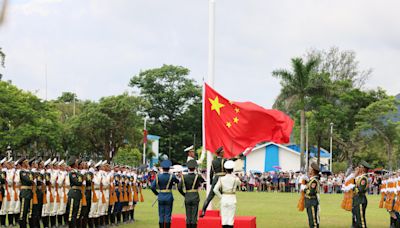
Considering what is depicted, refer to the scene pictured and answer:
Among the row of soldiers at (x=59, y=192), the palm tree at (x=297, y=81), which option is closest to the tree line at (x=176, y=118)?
the palm tree at (x=297, y=81)

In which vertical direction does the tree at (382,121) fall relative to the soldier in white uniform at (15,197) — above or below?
above

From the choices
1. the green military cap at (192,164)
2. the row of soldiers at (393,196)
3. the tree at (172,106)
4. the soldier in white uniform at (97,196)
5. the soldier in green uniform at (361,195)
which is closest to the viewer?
the green military cap at (192,164)

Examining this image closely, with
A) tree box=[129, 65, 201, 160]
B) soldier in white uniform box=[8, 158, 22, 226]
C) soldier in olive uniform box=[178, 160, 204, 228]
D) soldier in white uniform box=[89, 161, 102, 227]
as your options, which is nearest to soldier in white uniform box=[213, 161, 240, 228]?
soldier in olive uniform box=[178, 160, 204, 228]

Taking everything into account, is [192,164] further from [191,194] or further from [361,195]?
[361,195]

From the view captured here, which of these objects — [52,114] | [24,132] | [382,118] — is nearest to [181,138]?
[382,118]

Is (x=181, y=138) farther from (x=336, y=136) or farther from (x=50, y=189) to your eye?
(x=50, y=189)

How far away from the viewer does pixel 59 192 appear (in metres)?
16.3

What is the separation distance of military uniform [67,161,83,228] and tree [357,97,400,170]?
4872 centimetres

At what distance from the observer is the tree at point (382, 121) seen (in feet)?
197

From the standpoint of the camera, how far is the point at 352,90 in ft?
210

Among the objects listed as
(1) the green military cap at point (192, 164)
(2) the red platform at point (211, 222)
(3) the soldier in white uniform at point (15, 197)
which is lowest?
(2) the red platform at point (211, 222)

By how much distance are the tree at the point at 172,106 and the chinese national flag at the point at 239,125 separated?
5971 cm

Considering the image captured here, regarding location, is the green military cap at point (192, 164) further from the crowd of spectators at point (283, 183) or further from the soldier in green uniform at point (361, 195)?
the crowd of spectators at point (283, 183)

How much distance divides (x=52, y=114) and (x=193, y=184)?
119 ft
